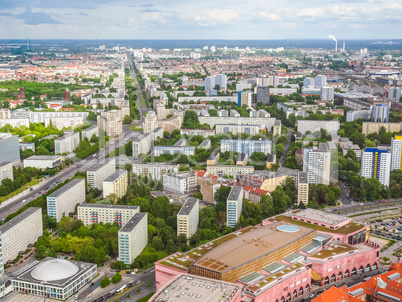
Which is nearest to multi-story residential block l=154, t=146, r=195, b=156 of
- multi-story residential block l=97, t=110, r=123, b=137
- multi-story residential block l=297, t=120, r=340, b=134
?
multi-story residential block l=97, t=110, r=123, b=137

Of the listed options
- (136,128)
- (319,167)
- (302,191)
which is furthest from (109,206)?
(136,128)

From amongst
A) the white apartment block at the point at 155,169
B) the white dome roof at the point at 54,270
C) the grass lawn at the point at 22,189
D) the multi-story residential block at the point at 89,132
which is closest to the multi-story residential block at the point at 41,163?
the grass lawn at the point at 22,189

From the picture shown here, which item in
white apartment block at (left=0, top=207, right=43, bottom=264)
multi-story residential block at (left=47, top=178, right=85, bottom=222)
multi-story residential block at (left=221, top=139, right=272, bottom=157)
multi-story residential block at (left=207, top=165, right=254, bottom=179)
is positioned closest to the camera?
white apartment block at (left=0, top=207, right=43, bottom=264)

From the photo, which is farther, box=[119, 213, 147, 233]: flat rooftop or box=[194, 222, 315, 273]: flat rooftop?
box=[119, 213, 147, 233]: flat rooftop

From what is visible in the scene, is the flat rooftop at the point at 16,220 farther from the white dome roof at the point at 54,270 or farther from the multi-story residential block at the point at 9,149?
the multi-story residential block at the point at 9,149

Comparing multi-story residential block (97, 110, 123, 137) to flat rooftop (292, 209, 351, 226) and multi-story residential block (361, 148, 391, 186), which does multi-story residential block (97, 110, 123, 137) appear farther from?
flat rooftop (292, 209, 351, 226)
